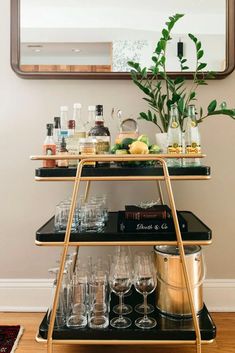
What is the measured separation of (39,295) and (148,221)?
0.90m

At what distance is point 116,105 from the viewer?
2.06m

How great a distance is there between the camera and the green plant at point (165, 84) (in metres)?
1.78

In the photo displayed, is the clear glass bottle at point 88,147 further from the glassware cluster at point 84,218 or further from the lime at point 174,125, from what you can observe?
the lime at point 174,125

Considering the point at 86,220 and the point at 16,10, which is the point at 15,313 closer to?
the point at 86,220

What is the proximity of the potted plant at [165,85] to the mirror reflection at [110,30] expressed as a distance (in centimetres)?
6

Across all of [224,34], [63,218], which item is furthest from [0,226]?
[224,34]

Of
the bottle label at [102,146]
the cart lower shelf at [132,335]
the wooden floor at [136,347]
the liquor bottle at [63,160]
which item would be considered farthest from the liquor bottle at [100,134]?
the wooden floor at [136,347]

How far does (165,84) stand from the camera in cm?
204

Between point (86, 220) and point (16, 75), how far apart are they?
3.02 ft

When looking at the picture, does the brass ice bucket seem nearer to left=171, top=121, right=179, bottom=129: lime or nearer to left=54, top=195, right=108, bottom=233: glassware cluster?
left=54, top=195, right=108, bottom=233: glassware cluster

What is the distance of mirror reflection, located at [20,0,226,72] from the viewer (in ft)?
6.57

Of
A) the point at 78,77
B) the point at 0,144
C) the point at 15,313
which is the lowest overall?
the point at 15,313

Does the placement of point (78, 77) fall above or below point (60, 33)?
below

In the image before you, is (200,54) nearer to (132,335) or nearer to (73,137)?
(73,137)
